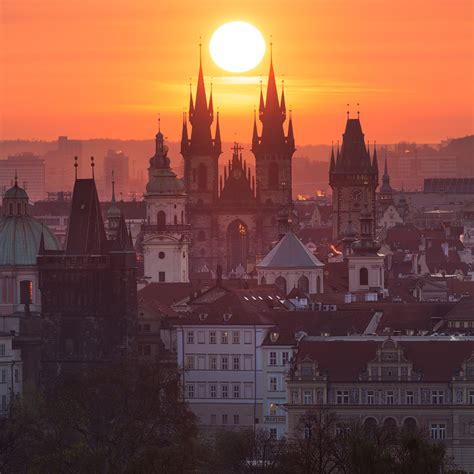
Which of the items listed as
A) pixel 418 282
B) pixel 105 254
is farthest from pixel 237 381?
pixel 418 282

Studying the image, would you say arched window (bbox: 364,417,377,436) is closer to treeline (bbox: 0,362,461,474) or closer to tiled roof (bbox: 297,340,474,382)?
treeline (bbox: 0,362,461,474)

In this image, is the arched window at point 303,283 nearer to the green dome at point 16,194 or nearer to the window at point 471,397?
the green dome at point 16,194

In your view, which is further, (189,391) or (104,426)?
(189,391)

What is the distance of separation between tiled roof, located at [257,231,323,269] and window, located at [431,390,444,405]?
171 ft

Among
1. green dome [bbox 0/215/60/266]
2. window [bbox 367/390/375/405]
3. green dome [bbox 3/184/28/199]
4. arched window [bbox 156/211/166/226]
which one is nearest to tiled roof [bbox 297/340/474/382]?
window [bbox 367/390/375/405]

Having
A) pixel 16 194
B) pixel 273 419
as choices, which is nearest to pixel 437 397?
pixel 273 419

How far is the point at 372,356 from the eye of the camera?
354ft

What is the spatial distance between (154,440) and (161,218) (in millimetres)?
78131

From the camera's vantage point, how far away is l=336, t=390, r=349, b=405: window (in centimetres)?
10606

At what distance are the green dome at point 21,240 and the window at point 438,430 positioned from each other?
34823 millimetres

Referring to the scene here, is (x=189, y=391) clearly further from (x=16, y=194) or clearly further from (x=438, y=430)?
(x=16, y=194)

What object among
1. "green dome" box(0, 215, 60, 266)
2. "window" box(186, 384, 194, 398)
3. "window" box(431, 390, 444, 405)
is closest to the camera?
"window" box(431, 390, 444, 405)

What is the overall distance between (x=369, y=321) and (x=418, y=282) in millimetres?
53730

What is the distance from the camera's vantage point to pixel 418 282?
177m
